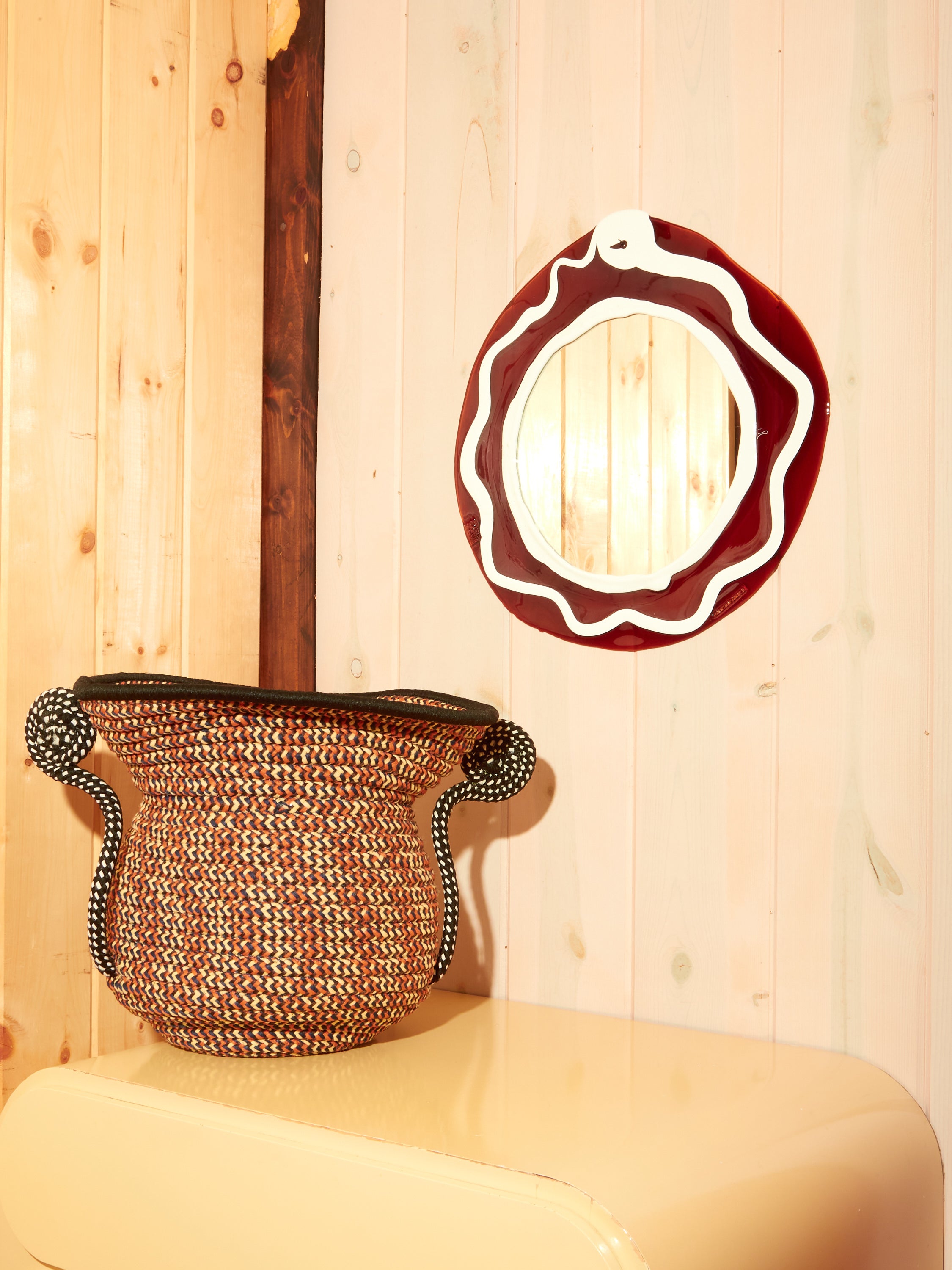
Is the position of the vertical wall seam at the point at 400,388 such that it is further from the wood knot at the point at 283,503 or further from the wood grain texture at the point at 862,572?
the wood grain texture at the point at 862,572

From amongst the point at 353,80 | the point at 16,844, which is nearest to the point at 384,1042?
the point at 16,844

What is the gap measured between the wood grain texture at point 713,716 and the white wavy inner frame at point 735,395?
29 mm

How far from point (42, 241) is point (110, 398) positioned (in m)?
0.17

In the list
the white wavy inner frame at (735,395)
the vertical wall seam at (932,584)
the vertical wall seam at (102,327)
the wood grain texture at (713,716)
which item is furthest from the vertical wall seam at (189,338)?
the vertical wall seam at (932,584)

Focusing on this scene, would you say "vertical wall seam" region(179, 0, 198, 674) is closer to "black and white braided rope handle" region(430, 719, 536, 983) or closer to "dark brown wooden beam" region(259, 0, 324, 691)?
"dark brown wooden beam" region(259, 0, 324, 691)

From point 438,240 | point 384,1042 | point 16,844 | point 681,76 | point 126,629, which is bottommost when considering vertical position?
point 384,1042

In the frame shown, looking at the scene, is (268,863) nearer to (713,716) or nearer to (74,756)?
(74,756)

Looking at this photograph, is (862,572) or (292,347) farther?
(292,347)

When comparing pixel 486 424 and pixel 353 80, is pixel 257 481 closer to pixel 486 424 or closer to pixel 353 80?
pixel 486 424

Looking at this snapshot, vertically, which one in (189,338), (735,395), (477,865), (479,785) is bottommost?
(477,865)

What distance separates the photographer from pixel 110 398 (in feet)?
4.11

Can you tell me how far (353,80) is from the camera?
4.73 ft

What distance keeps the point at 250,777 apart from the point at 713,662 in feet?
1.61

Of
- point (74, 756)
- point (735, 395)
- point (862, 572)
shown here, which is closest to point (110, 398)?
point (74, 756)
